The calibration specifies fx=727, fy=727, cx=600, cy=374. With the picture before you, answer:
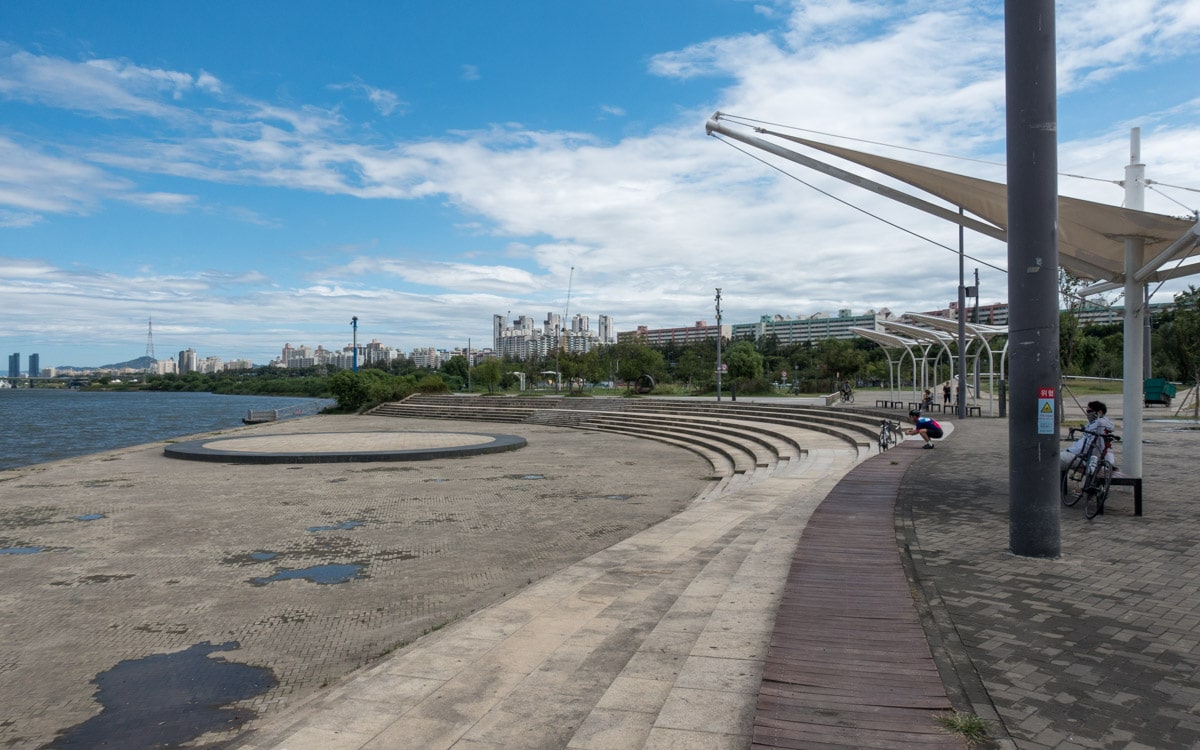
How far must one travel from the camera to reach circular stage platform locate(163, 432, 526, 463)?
2048 centimetres

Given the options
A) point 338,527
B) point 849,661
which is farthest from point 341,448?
point 849,661

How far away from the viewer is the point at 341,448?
2338 centimetres

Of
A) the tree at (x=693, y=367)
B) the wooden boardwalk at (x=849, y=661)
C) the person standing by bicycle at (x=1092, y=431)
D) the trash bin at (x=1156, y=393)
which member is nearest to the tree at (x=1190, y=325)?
the trash bin at (x=1156, y=393)

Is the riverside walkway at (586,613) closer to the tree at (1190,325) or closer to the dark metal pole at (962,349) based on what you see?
the dark metal pole at (962,349)

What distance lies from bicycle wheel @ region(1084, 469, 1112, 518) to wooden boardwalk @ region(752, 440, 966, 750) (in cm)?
308

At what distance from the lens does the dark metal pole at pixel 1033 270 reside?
645 cm

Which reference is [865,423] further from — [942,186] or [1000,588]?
[1000,588]

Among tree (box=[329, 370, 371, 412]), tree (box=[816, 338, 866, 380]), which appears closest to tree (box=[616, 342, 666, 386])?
tree (box=[816, 338, 866, 380])

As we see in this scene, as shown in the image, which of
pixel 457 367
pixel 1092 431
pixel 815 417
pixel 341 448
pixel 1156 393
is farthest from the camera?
pixel 457 367

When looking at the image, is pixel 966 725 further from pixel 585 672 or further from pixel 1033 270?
pixel 1033 270

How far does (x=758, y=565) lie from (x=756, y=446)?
13932 mm

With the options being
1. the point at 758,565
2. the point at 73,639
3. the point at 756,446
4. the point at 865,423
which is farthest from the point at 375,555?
the point at 865,423

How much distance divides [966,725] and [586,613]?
120 inches

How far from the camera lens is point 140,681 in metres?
5.24
